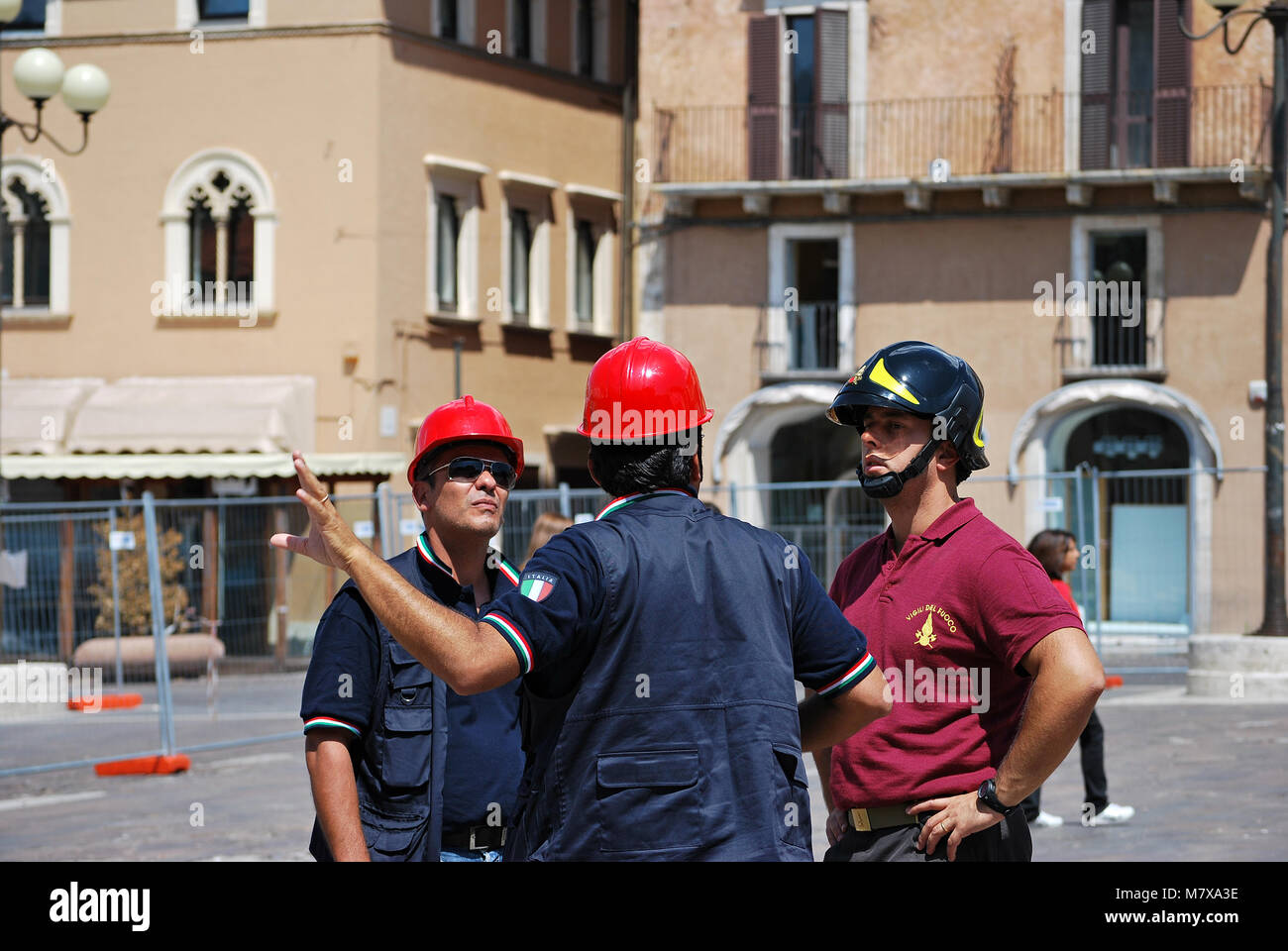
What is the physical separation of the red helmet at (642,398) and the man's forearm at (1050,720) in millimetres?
950

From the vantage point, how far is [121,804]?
1246 cm

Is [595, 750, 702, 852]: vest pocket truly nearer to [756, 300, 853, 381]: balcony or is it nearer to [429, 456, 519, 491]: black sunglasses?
[429, 456, 519, 491]: black sunglasses

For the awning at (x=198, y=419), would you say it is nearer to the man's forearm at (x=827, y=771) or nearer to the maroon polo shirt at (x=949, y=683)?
the man's forearm at (x=827, y=771)

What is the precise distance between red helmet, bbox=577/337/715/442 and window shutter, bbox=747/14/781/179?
25694 millimetres

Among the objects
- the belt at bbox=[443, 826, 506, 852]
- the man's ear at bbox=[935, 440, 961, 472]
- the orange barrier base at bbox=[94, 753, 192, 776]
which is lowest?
the orange barrier base at bbox=[94, 753, 192, 776]

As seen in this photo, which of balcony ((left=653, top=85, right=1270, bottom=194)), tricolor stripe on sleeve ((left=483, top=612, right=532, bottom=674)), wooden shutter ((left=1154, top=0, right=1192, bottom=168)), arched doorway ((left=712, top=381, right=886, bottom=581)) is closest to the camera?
tricolor stripe on sleeve ((left=483, top=612, right=532, bottom=674))

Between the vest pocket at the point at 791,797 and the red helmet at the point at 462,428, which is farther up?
the red helmet at the point at 462,428

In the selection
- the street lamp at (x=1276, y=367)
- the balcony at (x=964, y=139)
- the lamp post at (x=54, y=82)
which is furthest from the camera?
the balcony at (x=964, y=139)

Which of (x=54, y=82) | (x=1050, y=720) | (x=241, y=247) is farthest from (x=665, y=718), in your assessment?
(x=241, y=247)

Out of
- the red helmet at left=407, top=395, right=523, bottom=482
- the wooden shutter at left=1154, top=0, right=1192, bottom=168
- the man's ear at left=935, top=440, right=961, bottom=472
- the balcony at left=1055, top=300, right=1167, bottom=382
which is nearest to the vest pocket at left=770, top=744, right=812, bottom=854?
the man's ear at left=935, top=440, right=961, bottom=472

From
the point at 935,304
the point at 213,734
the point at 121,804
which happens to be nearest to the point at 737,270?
the point at 935,304

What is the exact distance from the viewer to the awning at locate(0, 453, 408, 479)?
24.9 metres

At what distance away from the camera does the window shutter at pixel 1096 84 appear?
2741 centimetres

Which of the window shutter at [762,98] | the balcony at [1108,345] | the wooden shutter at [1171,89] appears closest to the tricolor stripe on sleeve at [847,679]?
the balcony at [1108,345]
